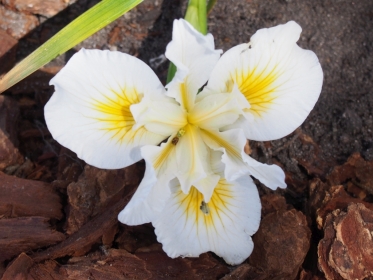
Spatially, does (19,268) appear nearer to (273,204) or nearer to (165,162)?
(165,162)

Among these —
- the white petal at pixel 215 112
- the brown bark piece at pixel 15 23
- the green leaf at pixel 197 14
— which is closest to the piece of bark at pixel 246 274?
the white petal at pixel 215 112

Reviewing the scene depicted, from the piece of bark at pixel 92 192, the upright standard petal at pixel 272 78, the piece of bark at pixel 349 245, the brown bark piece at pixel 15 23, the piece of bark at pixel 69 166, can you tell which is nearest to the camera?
the upright standard petal at pixel 272 78

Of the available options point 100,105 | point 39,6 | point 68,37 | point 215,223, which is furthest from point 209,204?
point 39,6

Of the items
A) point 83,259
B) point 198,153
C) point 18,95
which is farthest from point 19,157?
point 198,153

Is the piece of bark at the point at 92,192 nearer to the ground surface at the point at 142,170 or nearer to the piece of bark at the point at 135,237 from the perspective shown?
the ground surface at the point at 142,170

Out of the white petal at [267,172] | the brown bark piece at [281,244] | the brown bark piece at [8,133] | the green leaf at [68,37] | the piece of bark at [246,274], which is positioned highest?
the green leaf at [68,37]

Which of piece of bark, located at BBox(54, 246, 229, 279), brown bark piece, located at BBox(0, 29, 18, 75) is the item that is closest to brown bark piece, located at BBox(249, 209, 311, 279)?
piece of bark, located at BBox(54, 246, 229, 279)
